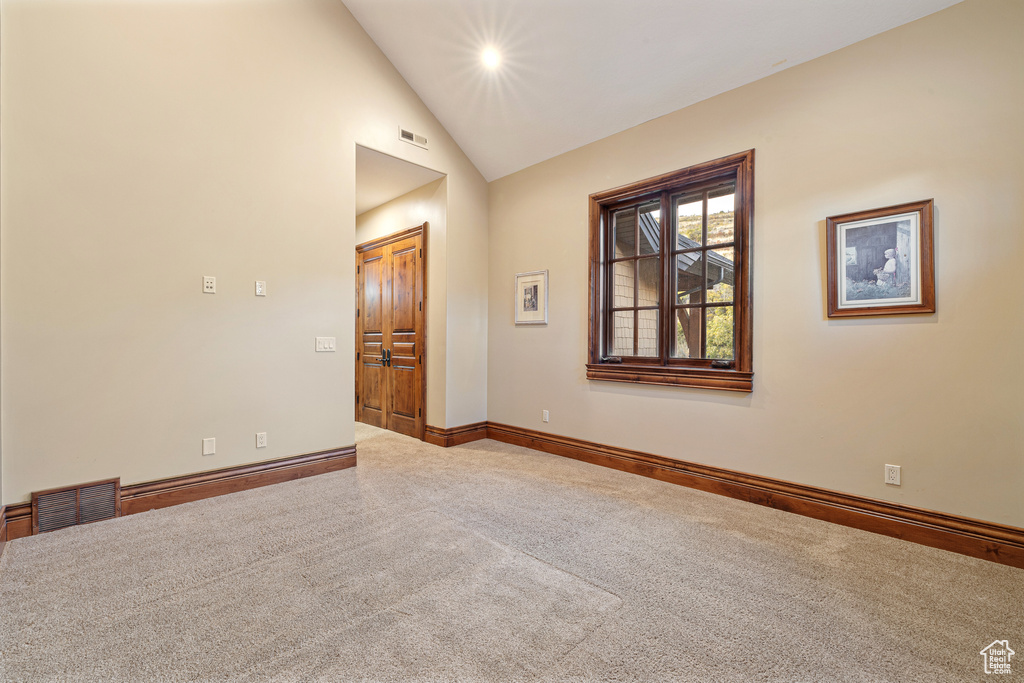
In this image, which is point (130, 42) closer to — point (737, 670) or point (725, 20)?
point (725, 20)

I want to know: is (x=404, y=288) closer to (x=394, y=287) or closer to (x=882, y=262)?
(x=394, y=287)

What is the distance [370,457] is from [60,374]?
229 centimetres

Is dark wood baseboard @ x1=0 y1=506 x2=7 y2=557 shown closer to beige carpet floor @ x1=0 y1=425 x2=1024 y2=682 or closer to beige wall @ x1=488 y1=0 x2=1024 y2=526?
beige carpet floor @ x1=0 y1=425 x2=1024 y2=682

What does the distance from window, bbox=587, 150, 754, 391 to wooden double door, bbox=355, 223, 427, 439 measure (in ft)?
6.60

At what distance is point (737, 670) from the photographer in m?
1.48

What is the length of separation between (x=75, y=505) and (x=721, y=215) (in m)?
4.72

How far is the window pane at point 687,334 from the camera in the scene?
3.53 metres

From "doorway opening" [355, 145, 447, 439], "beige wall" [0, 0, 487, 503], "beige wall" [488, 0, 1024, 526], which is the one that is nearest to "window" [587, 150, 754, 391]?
"beige wall" [488, 0, 1024, 526]

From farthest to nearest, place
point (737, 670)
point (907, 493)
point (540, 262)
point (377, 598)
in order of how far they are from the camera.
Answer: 1. point (540, 262)
2. point (907, 493)
3. point (377, 598)
4. point (737, 670)

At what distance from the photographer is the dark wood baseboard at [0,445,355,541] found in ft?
8.38

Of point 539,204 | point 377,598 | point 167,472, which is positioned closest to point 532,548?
point 377,598

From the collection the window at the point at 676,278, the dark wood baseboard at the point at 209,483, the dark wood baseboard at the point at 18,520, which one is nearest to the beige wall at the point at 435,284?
the dark wood baseboard at the point at 209,483

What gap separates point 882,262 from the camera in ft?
8.64

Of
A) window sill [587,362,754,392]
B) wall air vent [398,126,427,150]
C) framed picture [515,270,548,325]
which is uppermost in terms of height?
wall air vent [398,126,427,150]
